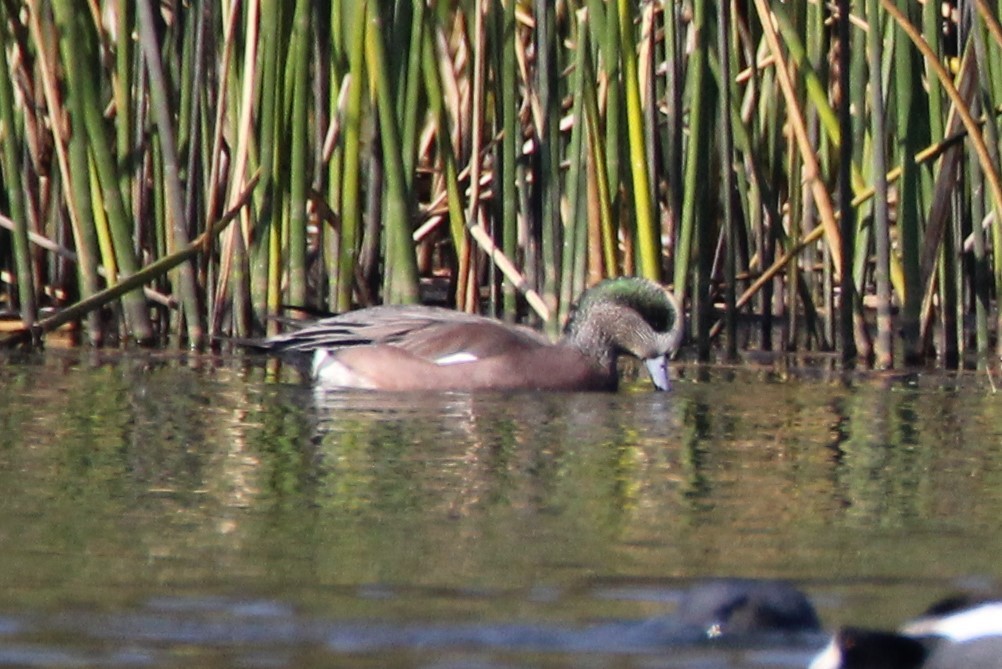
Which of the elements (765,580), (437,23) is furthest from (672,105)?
(765,580)

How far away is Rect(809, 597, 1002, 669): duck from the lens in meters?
2.68

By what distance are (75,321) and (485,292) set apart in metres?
1.53

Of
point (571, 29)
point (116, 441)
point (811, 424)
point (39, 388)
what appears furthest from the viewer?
point (571, 29)

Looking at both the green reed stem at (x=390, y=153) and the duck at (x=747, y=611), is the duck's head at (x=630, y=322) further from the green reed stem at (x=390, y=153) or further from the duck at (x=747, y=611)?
the duck at (x=747, y=611)

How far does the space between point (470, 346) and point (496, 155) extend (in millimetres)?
755

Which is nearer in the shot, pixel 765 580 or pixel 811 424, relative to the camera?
pixel 765 580

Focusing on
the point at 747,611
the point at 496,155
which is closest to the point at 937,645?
the point at 747,611

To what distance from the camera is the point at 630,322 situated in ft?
22.6

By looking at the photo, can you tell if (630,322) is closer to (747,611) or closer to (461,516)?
(461,516)

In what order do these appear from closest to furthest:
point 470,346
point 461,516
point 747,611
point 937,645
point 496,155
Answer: point 937,645 < point 747,611 < point 461,516 < point 470,346 < point 496,155

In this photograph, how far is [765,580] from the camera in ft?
11.2

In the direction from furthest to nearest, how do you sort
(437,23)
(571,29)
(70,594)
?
(571,29) < (437,23) < (70,594)

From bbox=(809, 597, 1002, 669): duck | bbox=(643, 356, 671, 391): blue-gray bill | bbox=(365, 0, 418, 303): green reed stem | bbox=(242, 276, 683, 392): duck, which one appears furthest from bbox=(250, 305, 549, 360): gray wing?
bbox=(809, 597, 1002, 669): duck

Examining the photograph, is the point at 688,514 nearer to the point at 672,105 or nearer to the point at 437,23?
the point at 672,105
